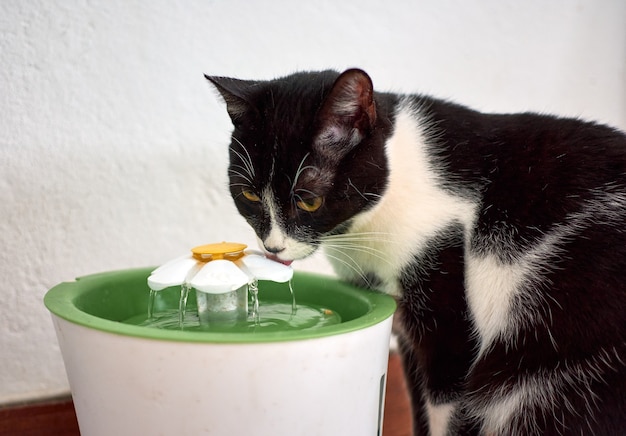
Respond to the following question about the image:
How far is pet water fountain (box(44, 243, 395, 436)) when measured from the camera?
51 centimetres

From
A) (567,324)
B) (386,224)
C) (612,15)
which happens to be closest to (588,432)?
(567,324)

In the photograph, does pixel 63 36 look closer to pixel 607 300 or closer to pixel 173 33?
pixel 173 33

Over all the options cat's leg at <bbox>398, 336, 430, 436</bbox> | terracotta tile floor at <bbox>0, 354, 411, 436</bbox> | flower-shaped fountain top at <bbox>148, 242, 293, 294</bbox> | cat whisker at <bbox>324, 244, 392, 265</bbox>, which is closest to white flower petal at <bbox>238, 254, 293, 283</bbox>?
flower-shaped fountain top at <bbox>148, 242, 293, 294</bbox>

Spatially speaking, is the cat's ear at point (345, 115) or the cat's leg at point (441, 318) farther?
the cat's leg at point (441, 318)

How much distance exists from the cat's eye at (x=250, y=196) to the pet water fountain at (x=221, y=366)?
0.11m

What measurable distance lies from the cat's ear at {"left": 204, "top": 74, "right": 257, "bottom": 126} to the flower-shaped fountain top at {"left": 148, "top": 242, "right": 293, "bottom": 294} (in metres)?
0.18

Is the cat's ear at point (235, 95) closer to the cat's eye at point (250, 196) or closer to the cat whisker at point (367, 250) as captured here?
the cat's eye at point (250, 196)

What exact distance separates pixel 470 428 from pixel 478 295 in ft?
0.63

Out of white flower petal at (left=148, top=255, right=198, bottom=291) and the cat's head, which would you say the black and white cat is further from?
white flower petal at (left=148, top=255, right=198, bottom=291)

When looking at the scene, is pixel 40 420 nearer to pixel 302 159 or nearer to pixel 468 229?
pixel 302 159

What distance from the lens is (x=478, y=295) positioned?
0.74 m

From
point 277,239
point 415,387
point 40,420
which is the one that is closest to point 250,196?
point 277,239

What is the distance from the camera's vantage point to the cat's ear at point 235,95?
2.30 ft

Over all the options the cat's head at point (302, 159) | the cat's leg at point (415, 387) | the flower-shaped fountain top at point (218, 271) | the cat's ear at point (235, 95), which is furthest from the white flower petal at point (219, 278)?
the cat's leg at point (415, 387)
